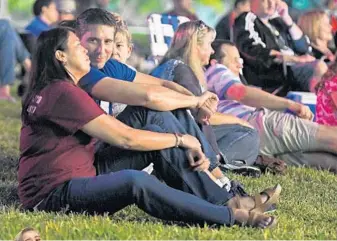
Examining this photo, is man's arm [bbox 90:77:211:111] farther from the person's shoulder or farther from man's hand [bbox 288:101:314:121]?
man's hand [bbox 288:101:314:121]

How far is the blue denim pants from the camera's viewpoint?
5953mm

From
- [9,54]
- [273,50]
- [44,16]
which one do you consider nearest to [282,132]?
[273,50]

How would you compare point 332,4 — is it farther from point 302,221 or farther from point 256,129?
point 302,221

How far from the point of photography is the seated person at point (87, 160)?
19.6 ft

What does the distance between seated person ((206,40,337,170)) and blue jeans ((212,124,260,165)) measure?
20.1 inches

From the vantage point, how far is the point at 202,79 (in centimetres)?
819

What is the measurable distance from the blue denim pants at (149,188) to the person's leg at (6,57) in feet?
32.0

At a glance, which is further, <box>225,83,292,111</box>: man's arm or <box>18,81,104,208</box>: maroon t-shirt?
<box>225,83,292,111</box>: man's arm

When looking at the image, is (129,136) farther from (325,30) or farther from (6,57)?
(6,57)

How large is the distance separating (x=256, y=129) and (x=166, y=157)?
287 centimetres

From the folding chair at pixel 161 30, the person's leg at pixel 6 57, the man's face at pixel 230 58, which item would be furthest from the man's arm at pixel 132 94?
the person's leg at pixel 6 57

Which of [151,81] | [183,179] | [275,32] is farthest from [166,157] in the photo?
[275,32]

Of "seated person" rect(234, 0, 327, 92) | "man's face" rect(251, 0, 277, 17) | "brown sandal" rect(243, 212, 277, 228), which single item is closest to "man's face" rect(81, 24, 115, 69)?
"brown sandal" rect(243, 212, 277, 228)

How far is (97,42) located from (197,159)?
1.22m
